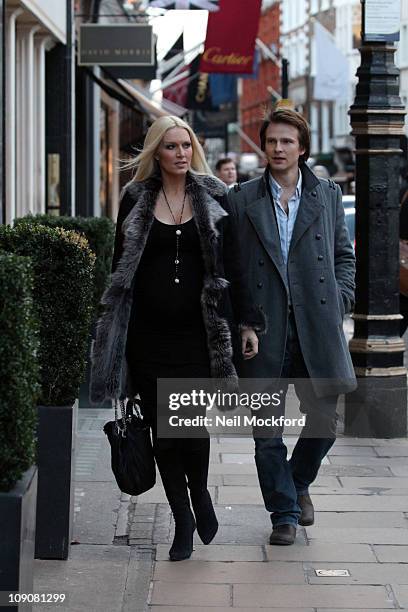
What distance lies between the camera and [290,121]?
5918mm

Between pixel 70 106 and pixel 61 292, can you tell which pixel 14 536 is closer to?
pixel 61 292

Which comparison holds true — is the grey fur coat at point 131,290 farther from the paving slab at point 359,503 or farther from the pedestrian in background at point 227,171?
the pedestrian in background at point 227,171

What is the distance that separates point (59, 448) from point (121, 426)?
28cm

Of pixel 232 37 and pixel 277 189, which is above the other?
pixel 232 37

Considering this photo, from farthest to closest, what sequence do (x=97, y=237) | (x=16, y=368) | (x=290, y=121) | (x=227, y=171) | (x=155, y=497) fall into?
1. (x=227, y=171)
2. (x=97, y=237)
3. (x=155, y=497)
4. (x=290, y=121)
5. (x=16, y=368)

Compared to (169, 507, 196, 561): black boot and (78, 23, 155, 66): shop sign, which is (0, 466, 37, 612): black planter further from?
(78, 23, 155, 66): shop sign

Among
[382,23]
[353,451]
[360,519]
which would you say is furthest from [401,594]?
[382,23]

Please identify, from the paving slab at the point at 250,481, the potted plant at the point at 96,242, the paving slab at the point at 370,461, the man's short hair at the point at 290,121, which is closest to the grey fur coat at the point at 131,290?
the man's short hair at the point at 290,121

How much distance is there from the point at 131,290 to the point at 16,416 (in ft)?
Result: 5.26

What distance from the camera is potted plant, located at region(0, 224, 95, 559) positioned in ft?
18.2

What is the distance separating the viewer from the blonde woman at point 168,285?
5539 millimetres

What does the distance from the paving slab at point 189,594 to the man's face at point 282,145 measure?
191 cm

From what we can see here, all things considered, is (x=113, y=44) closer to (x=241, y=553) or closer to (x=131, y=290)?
(x=131, y=290)

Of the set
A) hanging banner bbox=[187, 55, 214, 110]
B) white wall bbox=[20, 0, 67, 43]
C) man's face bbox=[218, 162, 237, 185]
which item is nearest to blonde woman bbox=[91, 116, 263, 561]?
white wall bbox=[20, 0, 67, 43]
